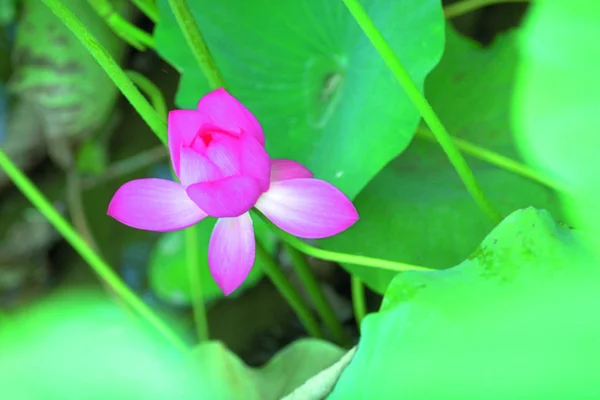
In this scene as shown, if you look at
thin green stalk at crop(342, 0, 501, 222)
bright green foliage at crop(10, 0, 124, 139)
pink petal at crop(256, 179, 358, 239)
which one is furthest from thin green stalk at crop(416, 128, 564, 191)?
bright green foliage at crop(10, 0, 124, 139)

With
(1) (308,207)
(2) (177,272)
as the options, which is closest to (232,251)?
(1) (308,207)

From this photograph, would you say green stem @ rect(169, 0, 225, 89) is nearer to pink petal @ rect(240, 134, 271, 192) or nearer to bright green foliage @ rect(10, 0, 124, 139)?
pink petal @ rect(240, 134, 271, 192)

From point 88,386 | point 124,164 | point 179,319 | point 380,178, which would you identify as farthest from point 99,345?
point 124,164

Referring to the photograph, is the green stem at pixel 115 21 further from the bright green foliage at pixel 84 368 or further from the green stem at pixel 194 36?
the bright green foliage at pixel 84 368

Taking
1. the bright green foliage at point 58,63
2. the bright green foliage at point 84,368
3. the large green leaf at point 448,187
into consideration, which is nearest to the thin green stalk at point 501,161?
the large green leaf at point 448,187

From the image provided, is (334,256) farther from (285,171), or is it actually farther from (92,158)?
(92,158)

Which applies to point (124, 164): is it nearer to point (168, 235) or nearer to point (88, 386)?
point (168, 235)

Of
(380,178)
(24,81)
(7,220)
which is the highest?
(24,81)
